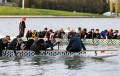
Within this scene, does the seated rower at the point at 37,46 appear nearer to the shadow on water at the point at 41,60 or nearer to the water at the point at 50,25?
the shadow on water at the point at 41,60

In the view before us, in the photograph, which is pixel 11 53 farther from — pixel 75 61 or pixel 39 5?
pixel 39 5

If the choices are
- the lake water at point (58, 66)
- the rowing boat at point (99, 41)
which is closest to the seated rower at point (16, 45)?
the lake water at point (58, 66)

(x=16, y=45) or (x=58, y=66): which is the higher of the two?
(x=16, y=45)

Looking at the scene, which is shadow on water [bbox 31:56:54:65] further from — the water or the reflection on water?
the water

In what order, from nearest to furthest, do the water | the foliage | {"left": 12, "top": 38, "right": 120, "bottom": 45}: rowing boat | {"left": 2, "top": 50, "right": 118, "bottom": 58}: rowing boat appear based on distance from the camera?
{"left": 2, "top": 50, "right": 118, "bottom": 58}: rowing boat
{"left": 12, "top": 38, "right": 120, "bottom": 45}: rowing boat
the water
the foliage

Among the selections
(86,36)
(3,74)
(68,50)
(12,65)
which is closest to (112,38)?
(86,36)

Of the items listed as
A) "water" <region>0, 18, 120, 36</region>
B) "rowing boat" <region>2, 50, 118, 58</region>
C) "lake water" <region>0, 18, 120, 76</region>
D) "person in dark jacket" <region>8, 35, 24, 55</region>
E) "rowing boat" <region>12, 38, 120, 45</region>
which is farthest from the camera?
"water" <region>0, 18, 120, 36</region>

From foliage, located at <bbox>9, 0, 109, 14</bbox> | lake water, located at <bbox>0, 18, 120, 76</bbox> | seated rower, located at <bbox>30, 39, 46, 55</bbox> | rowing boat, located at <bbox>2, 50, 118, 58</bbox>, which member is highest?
foliage, located at <bbox>9, 0, 109, 14</bbox>

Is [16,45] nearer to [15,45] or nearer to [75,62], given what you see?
[15,45]

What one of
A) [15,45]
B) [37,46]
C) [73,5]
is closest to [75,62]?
[37,46]

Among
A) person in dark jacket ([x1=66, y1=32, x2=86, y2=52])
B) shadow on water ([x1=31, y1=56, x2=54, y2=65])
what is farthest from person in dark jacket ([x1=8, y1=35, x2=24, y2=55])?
person in dark jacket ([x1=66, y1=32, x2=86, y2=52])

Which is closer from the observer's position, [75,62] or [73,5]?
[75,62]

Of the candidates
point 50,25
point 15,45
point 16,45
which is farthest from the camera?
point 50,25

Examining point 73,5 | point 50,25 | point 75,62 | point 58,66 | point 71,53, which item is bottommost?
point 58,66
